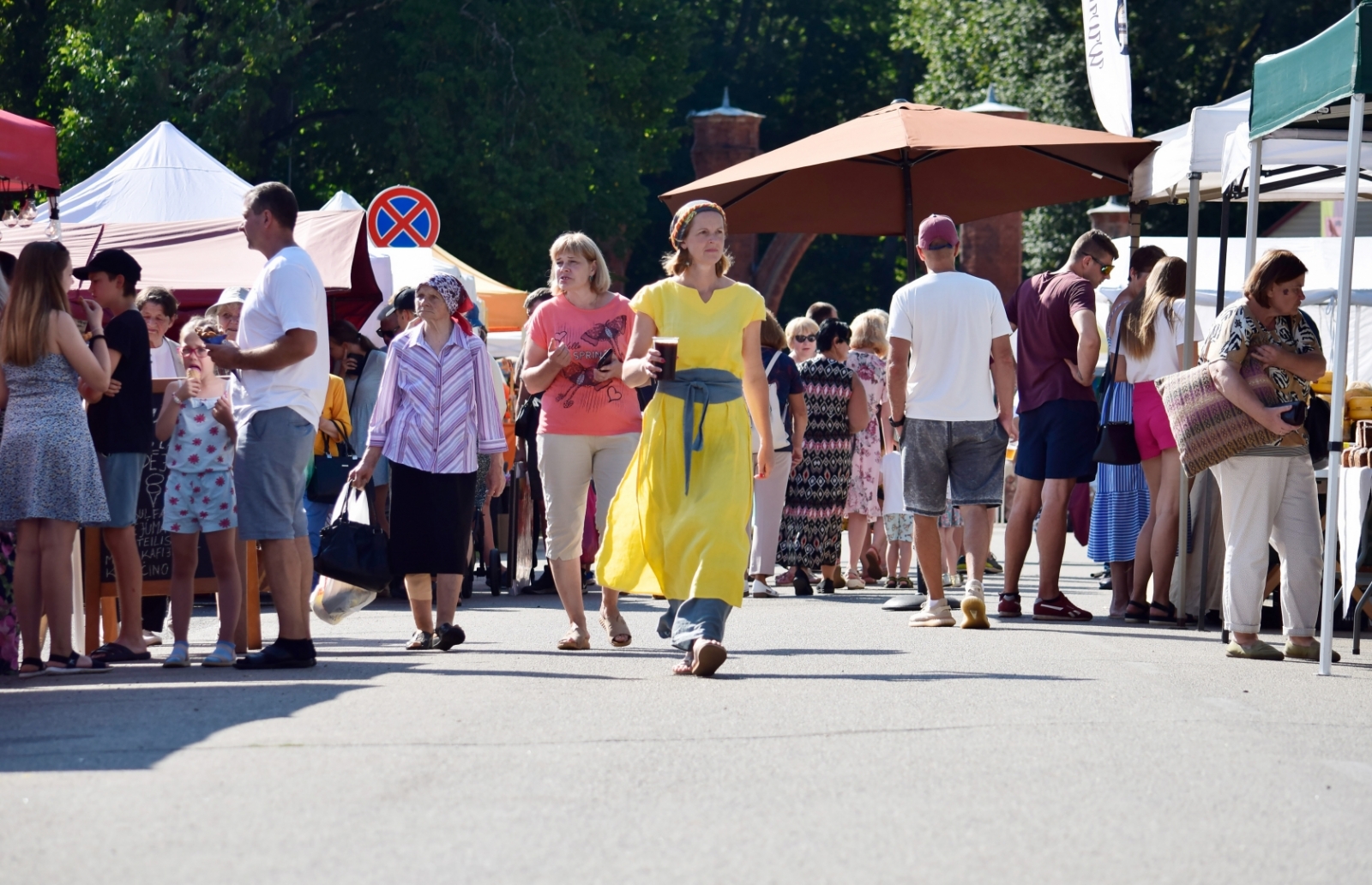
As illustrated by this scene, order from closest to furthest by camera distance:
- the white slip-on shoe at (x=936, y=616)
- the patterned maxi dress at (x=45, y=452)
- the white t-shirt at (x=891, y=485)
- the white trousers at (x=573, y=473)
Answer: the patterned maxi dress at (x=45, y=452) < the white trousers at (x=573, y=473) < the white slip-on shoe at (x=936, y=616) < the white t-shirt at (x=891, y=485)

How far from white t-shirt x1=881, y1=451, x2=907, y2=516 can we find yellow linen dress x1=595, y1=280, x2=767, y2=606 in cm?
699

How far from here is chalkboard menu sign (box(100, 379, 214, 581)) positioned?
10.7m

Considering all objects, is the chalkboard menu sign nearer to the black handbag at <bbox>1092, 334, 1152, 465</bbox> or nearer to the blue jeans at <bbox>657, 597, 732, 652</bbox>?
→ the blue jeans at <bbox>657, 597, 732, 652</bbox>

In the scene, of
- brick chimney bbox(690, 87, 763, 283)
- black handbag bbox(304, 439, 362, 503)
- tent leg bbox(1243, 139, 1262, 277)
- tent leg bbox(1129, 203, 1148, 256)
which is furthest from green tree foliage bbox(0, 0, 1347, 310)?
tent leg bbox(1243, 139, 1262, 277)

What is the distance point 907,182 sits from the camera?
13.7 meters

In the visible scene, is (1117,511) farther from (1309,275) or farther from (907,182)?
(1309,275)

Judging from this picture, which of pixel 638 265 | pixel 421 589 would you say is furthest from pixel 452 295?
pixel 638 265

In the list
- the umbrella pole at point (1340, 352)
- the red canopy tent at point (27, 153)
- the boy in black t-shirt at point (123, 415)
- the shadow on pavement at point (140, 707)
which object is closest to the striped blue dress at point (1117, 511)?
the umbrella pole at point (1340, 352)

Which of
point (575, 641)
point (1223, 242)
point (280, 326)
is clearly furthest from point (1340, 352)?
point (280, 326)

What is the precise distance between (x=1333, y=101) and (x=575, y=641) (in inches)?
165

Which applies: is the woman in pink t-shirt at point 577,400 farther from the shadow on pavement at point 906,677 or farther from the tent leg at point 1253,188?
the tent leg at point 1253,188

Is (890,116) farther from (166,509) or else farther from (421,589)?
(166,509)

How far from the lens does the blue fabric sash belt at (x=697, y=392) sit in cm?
845

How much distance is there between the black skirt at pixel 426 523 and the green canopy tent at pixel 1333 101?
390cm
